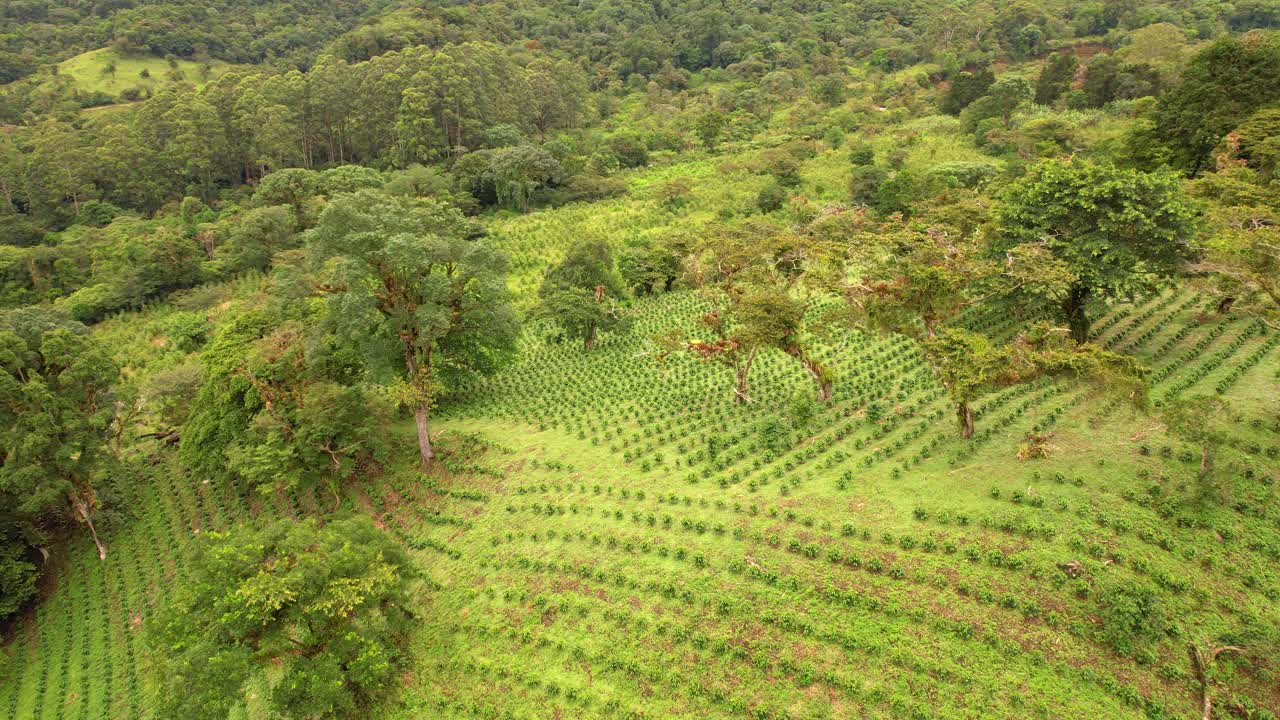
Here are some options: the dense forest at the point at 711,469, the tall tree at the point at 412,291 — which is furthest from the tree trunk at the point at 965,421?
Answer: the tall tree at the point at 412,291

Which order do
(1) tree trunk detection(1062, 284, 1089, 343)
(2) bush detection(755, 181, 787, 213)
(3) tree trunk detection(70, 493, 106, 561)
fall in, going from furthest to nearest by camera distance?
(2) bush detection(755, 181, 787, 213)
(3) tree trunk detection(70, 493, 106, 561)
(1) tree trunk detection(1062, 284, 1089, 343)

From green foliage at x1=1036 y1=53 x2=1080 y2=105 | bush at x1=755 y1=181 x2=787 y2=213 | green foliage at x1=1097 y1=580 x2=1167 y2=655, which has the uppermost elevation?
green foliage at x1=1036 y1=53 x2=1080 y2=105

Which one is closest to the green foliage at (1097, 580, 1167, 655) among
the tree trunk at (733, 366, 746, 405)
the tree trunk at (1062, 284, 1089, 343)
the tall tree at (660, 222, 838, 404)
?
the tall tree at (660, 222, 838, 404)

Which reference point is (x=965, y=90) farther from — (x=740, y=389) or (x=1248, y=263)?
(x=740, y=389)

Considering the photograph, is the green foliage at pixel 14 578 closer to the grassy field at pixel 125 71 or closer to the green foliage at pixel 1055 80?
the green foliage at pixel 1055 80

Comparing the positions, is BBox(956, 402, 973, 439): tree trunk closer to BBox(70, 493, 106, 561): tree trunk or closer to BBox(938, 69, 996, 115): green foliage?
BBox(70, 493, 106, 561): tree trunk

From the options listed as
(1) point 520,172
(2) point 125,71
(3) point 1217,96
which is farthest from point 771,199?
(2) point 125,71
